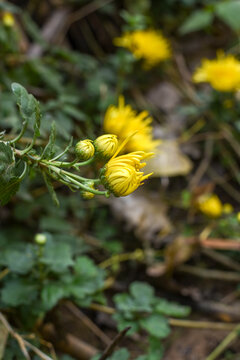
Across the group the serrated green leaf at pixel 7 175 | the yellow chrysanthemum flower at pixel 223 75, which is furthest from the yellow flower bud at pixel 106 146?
the yellow chrysanthemum flower at pixel 223 75

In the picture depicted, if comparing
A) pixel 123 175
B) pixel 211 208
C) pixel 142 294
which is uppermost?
pixel 123 175

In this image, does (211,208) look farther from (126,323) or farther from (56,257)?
(56,257)

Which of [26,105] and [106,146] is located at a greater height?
[26,105]

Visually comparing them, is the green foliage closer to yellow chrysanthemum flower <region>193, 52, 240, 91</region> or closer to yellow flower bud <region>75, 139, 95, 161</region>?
yellow flower bud <region>75, 139, 95, 161</region>

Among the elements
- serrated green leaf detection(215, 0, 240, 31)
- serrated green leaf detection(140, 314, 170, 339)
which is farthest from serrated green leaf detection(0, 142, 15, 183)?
serrated green leaf detection(215, 0, 240, 31)

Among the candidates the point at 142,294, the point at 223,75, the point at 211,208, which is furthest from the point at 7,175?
→ the point at 223,75

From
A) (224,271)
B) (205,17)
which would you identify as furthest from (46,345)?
(205,17)
